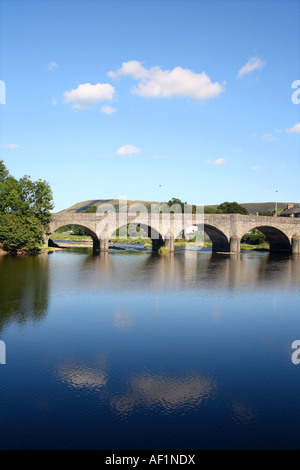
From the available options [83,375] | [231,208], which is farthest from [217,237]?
[83,375]

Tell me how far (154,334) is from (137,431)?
871cm

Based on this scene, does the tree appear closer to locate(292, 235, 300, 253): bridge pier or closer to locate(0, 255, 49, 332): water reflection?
locate(292, 235, 300, 253): bridge pier

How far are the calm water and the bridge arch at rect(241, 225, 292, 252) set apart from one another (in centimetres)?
5138

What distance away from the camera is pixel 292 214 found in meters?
93.6

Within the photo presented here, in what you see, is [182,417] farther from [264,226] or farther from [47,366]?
[264,226]

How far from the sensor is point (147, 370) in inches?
571

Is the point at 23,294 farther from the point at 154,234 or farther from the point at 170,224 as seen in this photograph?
the point at 154,234

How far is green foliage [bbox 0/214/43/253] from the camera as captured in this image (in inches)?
2269

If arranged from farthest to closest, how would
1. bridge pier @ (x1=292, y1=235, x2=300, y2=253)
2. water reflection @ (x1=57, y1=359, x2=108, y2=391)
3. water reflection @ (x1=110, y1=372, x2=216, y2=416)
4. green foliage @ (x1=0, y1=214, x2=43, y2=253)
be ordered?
bridge pier @ (x1=292, y1=235, x2=300, y2=253)
green foliage @ (x1=0, y1=214, x2=43, y2=253)
water reflection @ (x1=57, y1=359, x2=108, y2=391)
water reflection @ (x1=110, y1=372, x2=216, y2=416)

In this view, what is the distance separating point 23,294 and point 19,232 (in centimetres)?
3339

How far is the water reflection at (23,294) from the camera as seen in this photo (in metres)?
21.8

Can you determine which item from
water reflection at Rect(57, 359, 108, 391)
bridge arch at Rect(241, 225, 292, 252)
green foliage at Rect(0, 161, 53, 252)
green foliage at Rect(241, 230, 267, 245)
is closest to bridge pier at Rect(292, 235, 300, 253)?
bridge arch at Rect(241, 225, 292, 252)

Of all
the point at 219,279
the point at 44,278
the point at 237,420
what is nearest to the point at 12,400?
the point at 237,420
